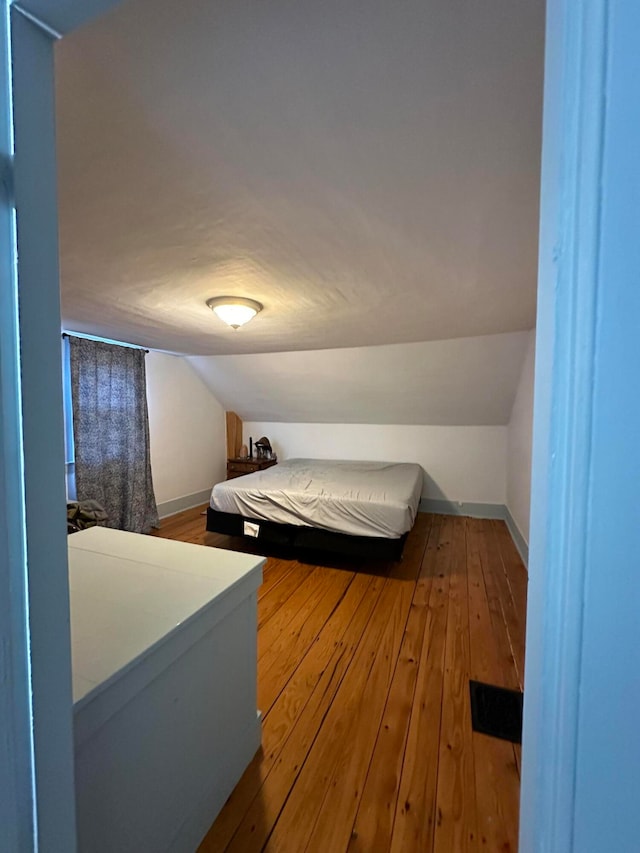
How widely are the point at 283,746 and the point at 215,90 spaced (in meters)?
2.10

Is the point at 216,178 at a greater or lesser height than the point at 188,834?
greater

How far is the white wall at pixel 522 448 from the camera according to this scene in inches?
114

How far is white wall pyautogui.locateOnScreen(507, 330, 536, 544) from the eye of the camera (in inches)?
114

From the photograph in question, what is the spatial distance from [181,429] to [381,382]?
8.10 feet

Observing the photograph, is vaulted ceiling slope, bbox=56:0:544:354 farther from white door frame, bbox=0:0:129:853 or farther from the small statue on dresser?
the small statue on dresser

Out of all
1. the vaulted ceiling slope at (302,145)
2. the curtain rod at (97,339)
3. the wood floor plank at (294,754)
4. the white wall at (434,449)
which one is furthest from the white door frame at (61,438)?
the white wall at (434,449)

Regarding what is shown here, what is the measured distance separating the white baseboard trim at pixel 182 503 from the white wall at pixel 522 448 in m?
3.66

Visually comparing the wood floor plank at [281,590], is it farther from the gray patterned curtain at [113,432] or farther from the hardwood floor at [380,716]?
the gray patterned curtain at [113,432]

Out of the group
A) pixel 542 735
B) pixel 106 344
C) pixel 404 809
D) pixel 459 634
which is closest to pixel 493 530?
pixel 459 634

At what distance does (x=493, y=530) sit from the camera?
370cm

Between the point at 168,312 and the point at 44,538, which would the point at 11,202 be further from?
the point at 168,312

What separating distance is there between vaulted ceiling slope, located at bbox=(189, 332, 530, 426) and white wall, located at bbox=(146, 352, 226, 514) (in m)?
0.22

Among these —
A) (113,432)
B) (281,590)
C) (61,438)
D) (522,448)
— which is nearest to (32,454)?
(61,438)

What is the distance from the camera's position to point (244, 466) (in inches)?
182
